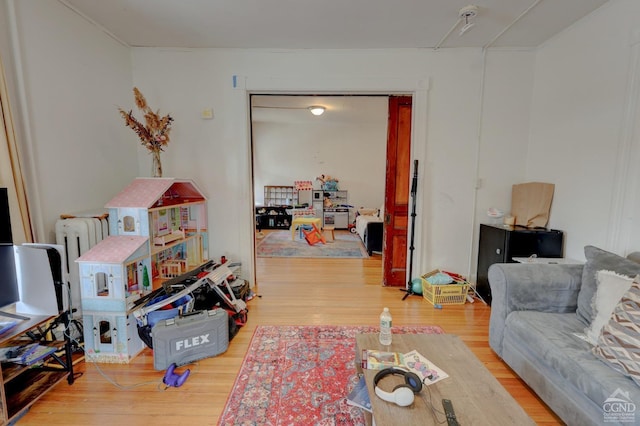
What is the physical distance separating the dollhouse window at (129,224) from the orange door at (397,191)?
2.60 metres

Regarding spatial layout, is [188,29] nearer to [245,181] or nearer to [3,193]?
[245,181]

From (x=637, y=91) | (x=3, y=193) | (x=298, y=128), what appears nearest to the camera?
(x=3, y=193)

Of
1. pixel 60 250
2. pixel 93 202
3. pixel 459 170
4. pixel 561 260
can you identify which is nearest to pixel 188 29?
pixel 93 202

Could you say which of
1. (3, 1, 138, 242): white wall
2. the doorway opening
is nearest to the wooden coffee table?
(3, 1, 138, 242): white wall

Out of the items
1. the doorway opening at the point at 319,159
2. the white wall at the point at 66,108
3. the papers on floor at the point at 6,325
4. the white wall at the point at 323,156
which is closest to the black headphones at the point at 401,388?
the papers on floor at the point at 6,325

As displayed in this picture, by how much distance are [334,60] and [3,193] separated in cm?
293

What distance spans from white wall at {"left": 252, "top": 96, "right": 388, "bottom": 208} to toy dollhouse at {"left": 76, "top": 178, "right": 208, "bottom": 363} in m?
5.60

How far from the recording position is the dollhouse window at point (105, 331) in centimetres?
208

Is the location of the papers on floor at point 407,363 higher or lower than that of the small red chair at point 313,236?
higher

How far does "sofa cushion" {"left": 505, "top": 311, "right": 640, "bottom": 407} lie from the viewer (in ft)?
4.20

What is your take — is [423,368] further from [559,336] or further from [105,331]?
[105,331]

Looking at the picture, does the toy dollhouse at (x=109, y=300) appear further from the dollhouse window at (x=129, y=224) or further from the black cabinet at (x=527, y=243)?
the black cabinet at (x=527, y=243)

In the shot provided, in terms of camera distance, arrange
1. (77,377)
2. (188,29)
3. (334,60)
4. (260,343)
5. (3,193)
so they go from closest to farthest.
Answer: (3,193) → (77,377) → (260,343) → (188,29) → (334,60)

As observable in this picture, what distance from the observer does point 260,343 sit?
90.8 inches
